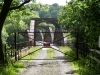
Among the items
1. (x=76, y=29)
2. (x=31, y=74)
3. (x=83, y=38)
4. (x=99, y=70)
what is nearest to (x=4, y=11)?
(x=31, y=74)

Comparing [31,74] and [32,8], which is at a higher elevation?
[32,8]

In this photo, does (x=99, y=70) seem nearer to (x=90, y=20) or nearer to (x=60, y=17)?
(x=90, y=20)

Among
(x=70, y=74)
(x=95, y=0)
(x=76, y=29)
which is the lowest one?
(x=70, y=74)

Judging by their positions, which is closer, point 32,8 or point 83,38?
point 32,8

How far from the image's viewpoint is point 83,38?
25.5 m

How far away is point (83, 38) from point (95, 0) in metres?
9.01

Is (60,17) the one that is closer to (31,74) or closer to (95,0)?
(95,0)

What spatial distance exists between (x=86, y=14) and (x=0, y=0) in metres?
5.85

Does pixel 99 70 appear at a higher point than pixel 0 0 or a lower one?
lower

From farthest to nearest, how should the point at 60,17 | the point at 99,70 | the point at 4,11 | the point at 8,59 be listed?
the point at 60,17 < the point at 8,59 < the point at 4,11 < the point at 99,70

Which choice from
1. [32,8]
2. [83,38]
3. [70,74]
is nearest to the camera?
[70,74]

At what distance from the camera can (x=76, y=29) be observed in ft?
96.3

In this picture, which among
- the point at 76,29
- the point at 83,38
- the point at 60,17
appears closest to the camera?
the point at 83,38

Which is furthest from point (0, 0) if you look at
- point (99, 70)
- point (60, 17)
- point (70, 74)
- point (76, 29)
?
point (60, 17)
